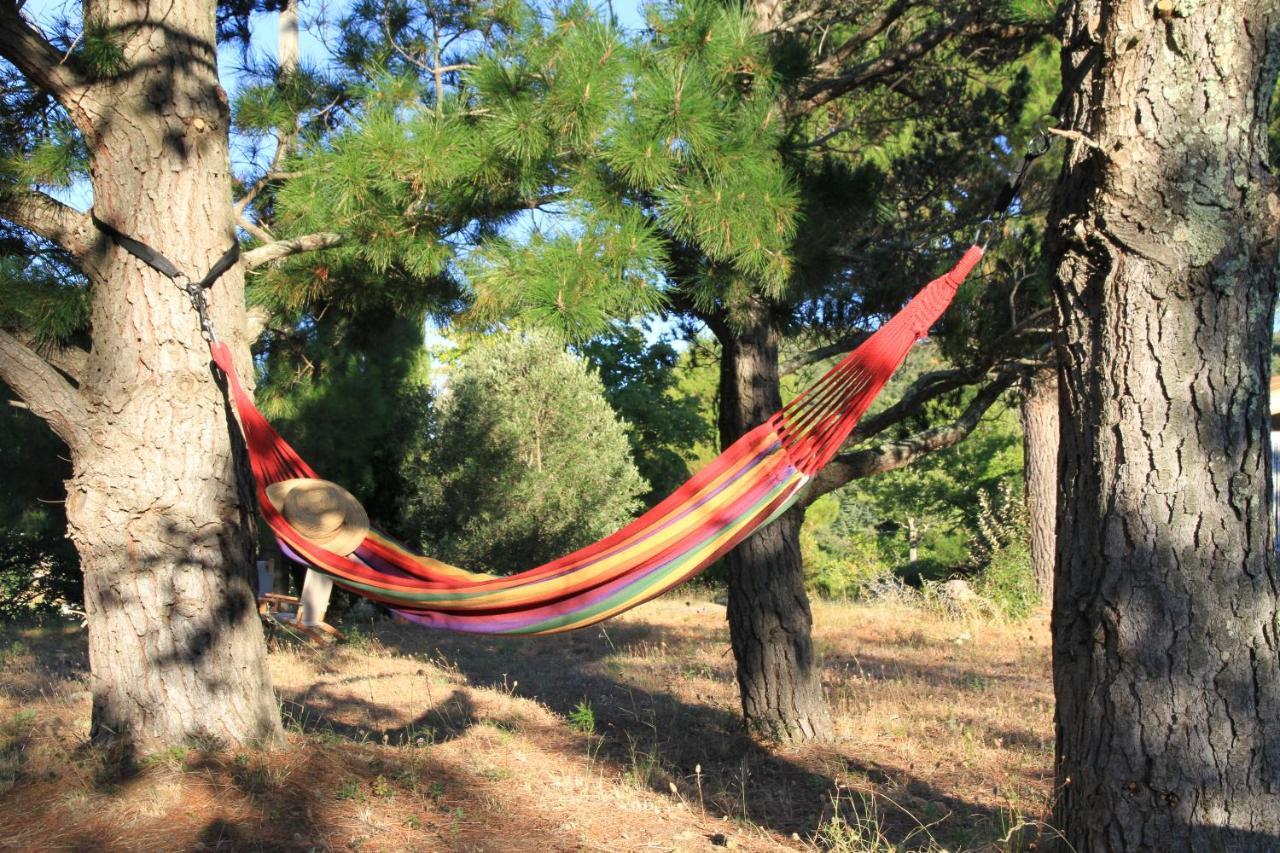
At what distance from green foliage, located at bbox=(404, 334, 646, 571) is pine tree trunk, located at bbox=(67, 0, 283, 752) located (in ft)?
27.8

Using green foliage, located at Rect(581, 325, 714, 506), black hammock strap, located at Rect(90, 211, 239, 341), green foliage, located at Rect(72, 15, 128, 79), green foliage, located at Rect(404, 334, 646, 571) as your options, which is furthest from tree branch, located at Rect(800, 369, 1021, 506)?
green foliage, located at Rect(581, 325, 714, 506)

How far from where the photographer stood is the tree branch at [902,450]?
4.65 m

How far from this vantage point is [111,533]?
3.32 metres

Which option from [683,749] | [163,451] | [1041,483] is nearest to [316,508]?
[163,451]

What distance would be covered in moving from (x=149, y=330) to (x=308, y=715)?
7.61 ft

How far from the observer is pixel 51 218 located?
11.7 ft

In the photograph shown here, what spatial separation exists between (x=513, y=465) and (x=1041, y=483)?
598 centimetres

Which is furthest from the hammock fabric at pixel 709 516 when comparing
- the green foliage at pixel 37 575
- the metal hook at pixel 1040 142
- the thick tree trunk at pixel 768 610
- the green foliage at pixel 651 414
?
the green foliage at pixel 651 414

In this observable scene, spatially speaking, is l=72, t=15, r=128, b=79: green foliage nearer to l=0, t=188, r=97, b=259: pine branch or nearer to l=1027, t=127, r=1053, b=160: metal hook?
l=0, t=188, r=97, b=259: pine branch

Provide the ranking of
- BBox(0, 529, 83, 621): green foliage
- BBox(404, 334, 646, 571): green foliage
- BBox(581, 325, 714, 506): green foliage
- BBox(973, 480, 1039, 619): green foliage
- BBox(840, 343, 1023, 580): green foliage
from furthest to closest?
1. BBox(581, 325, 714, 506): green foliage
2. BBox(840, 343, 1023, 580): green foliage
3. BBox(404, 334, 646, 571): green foliage
4. BBox(0, 529, 83, 621): green foliage
5. BBox(973, 480, 1039, 619): green foliage

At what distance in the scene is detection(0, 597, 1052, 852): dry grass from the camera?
10.00 feet

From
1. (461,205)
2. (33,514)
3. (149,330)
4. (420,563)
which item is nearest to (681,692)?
(420,563)

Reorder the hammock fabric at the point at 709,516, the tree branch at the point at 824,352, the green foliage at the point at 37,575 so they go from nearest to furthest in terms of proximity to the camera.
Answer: the hammock fabric at the point at 709,516
the tree branch at the point at 824,352
the green foliage at the point at 37,575

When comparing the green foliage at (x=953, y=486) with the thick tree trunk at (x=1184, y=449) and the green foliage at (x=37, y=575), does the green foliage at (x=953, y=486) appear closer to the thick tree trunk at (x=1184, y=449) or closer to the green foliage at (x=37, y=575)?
the green foliage at (x=37, y=575)
